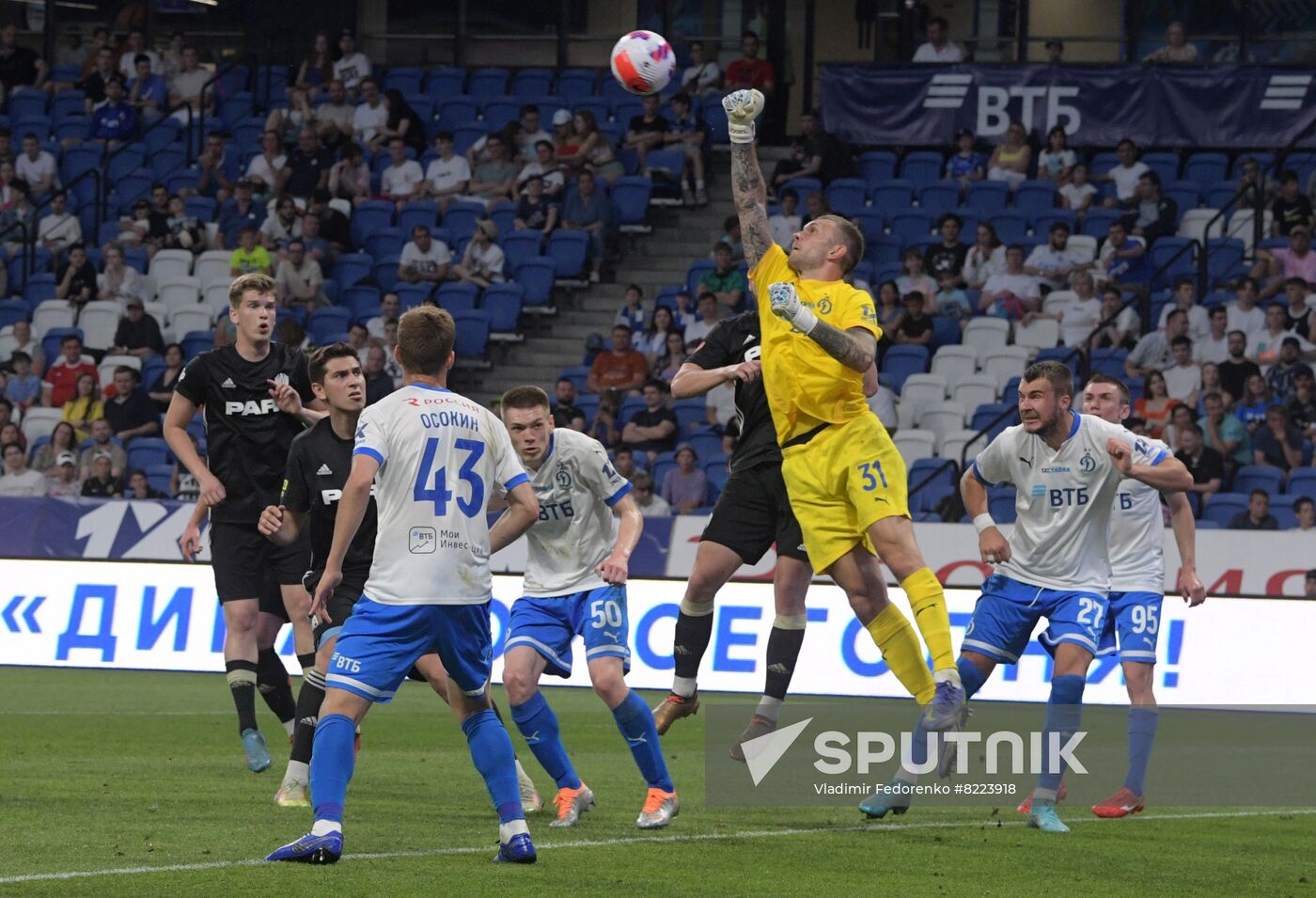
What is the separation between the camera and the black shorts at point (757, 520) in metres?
9.36

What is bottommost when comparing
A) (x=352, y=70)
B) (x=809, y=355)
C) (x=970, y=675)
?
(x=970, y=675)

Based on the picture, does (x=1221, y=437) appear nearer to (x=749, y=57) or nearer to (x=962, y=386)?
(x=962, y=386)

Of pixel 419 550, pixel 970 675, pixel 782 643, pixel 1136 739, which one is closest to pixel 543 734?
pixel 419 550

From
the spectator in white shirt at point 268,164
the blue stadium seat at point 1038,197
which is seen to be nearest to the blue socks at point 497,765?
the blue stadium seat at point 1038,197

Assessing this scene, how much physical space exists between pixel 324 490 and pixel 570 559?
43.3 inches

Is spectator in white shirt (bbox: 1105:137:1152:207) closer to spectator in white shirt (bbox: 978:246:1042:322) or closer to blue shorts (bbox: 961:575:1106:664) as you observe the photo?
spectator in white shirt (bbox: 978:246:1042:322)

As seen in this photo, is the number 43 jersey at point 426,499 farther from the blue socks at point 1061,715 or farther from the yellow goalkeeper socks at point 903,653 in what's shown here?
the blue socks at point 1061,715

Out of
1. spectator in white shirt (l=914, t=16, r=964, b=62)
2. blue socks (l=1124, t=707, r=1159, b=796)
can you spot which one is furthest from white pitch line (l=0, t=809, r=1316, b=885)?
spectator in white shirt (l=914, t=16, r=964, b=62)

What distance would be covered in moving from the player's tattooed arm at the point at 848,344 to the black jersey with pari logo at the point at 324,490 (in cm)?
216

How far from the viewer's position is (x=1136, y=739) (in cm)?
896

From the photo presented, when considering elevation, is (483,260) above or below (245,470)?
above

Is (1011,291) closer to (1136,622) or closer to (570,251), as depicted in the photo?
(570,251)

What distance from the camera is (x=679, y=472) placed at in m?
18.1

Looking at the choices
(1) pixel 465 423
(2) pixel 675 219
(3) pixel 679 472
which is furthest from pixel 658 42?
(2) pixel 675 219
